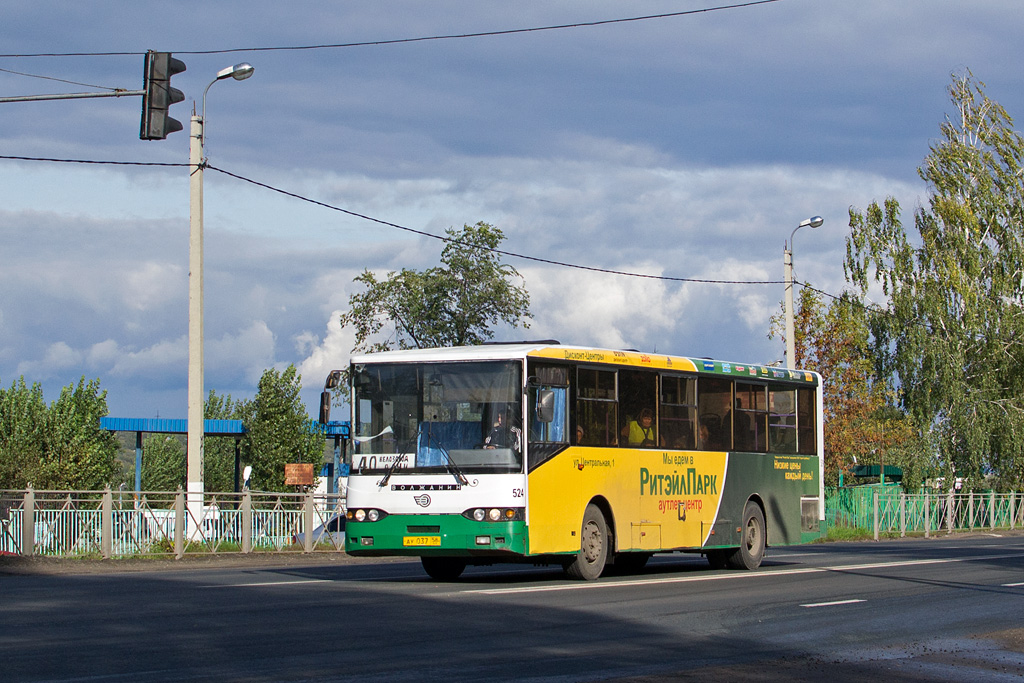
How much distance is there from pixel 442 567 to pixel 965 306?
38.1 metres

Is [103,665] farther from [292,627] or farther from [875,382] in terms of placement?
[875,382]

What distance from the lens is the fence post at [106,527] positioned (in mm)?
22172

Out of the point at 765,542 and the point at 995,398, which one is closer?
the point at 765,542

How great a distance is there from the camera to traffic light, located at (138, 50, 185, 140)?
55.8ft

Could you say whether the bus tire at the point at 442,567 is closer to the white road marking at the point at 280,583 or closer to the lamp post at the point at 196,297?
the white road marking at the point at 280,583

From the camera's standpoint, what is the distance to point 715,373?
65.6ft

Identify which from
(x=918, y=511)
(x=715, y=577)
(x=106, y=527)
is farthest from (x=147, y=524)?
(x=918, y=511)

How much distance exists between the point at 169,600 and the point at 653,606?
5079mm

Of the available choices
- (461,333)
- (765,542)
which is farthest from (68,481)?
(765,542)

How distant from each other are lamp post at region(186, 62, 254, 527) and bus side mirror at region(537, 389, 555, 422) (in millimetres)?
9893

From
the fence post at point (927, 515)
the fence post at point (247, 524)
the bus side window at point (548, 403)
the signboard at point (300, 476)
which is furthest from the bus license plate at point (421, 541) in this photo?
the fence post at point (927, 515)

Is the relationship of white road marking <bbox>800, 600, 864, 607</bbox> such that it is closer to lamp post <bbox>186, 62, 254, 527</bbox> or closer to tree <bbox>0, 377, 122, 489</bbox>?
lamp post <bbox>186, 62, 254, 527</bbox>

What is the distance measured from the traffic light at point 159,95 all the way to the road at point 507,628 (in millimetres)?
5955

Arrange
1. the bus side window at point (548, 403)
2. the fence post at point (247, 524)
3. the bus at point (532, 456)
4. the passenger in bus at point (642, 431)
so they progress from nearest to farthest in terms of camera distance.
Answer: the bus at point (532, 456) → the bus side window at point (548, 403) → the passenger in bus at point (642, 431) → the fence post at point (247, 524)
